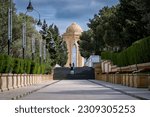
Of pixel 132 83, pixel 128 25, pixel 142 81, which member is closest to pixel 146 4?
pixel 142 81

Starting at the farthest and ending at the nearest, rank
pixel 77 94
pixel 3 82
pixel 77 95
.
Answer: pixel 3 82 < pixel 77 94 < pixel 77 95

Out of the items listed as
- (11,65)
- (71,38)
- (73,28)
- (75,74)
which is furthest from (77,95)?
(73,28)

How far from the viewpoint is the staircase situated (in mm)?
99512

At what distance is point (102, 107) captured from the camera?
1143cm

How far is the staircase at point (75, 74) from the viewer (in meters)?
99.5

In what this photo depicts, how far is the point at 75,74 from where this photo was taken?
102 metres

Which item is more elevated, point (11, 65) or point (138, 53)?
point (138, 53)

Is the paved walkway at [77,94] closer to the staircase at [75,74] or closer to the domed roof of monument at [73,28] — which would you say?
the staircase at [75,74]

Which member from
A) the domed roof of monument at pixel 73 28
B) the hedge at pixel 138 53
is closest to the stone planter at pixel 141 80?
the hedge at pixel 138 53

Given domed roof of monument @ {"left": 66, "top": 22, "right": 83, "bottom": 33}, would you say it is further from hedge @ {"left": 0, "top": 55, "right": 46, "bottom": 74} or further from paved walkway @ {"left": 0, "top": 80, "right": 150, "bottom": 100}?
paved walkway @ {"left": 0, "top": 80, "right": 150, "bottom": 100}

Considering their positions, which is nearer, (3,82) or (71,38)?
(3,82)

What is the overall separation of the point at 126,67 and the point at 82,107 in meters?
45.3

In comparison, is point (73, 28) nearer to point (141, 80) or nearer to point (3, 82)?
point (141, 80)

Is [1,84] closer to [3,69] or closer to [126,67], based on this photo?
[3,69]
